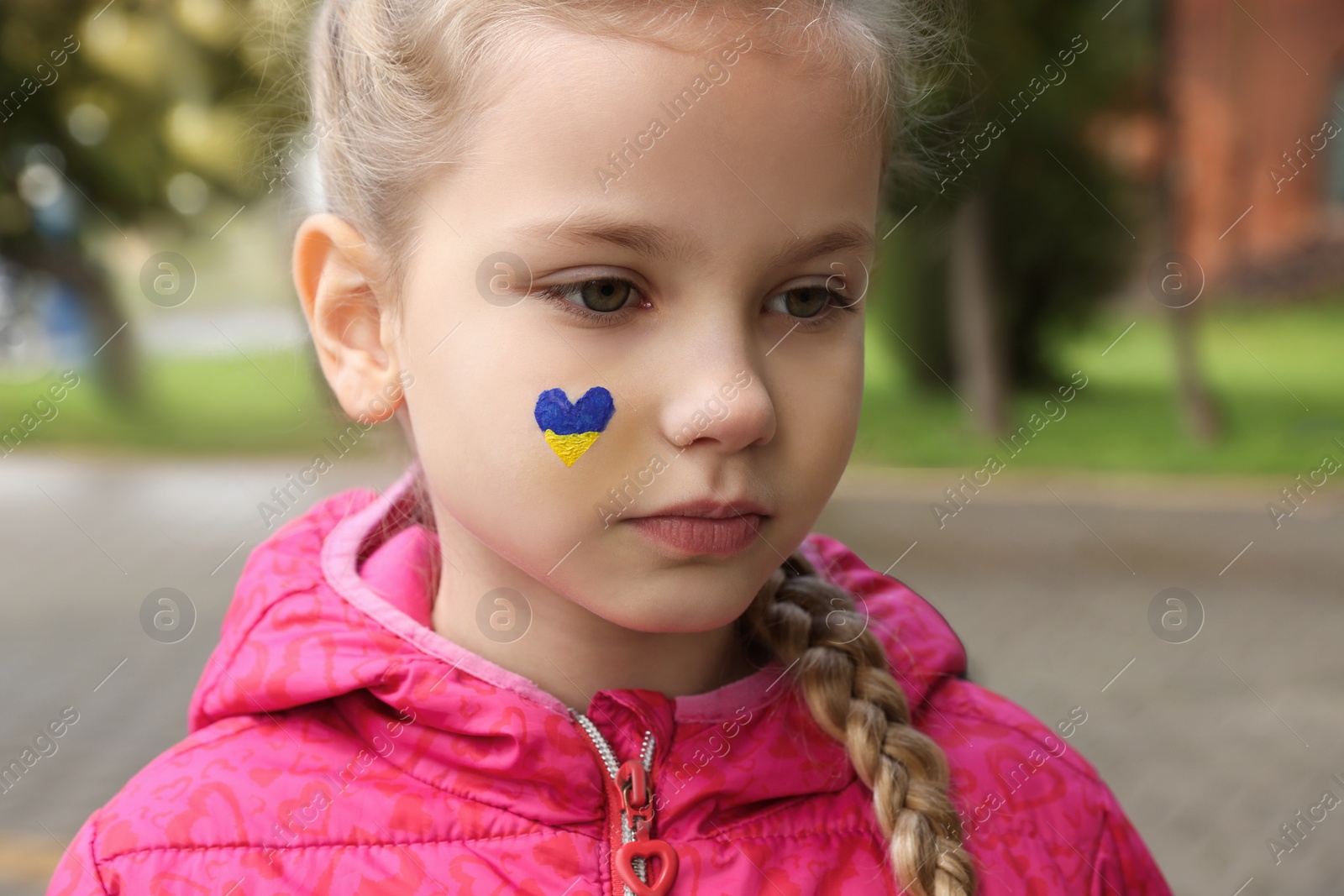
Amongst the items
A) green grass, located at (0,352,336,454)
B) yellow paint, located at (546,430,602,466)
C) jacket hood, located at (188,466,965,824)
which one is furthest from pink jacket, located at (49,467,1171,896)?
green grass, located at (0,352,336,454)

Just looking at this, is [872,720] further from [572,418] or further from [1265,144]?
[1265,144]

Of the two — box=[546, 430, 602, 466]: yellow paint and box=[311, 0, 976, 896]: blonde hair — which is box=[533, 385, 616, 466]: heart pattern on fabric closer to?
box=[546, 430, 602, 466]: yellow paint

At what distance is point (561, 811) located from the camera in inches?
58.9

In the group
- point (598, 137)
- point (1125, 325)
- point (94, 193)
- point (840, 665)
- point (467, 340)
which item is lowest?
point (840, 665)

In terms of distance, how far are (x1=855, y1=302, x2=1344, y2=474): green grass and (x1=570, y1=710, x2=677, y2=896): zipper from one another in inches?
371

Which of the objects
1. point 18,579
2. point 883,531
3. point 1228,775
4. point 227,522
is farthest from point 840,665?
point 227,522

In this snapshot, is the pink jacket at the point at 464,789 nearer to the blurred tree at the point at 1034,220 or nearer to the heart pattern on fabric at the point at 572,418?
the heart pattern on fabric at the point at 572,418

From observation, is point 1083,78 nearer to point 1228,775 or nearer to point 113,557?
point 1228,775

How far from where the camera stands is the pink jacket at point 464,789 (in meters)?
1.46

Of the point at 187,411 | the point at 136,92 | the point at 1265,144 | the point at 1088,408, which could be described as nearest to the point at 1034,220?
the point at 1088,408

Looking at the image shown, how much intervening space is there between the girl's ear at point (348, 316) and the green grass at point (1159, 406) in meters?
9.41

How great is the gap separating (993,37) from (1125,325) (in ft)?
33.2

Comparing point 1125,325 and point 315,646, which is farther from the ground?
point 1125,325

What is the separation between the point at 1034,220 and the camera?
12227 mm
